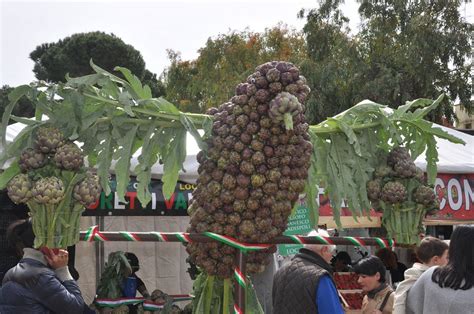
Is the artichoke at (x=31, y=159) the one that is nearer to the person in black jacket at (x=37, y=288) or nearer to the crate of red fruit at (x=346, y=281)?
the person in black jacket at (x=37, y=288)

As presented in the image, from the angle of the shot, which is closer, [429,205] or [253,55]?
[429,205]

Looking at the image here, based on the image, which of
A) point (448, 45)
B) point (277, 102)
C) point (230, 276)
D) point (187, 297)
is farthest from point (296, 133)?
point (448, 45)

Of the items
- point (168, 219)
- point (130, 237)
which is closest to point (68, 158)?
point (130, 237)

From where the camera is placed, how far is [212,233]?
11.1ft

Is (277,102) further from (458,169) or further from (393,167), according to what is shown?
(458,169)

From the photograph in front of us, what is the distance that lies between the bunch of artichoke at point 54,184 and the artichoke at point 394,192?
1477 millimetres

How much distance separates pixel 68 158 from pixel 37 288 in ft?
3.22

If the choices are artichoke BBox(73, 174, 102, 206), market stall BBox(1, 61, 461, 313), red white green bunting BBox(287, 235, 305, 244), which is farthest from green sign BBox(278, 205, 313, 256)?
artichoke BBox(73, 174, 102, 206)

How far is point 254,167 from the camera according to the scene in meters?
3.40

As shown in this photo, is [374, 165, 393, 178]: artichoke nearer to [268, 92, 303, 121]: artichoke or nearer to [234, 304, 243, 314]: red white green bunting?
[268, 92, 303, 121]: artichoke

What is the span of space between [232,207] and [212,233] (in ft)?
0.49

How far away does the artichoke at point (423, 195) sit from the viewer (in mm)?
3861

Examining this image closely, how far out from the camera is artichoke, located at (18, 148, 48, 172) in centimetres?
320

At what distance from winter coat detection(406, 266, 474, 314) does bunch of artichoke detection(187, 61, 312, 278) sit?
82cm
